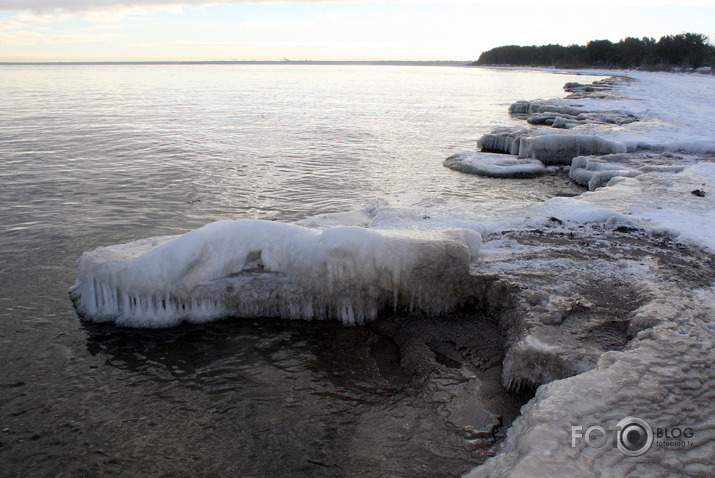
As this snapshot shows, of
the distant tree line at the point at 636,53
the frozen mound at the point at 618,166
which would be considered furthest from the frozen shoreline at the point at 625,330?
the distant tree line at the point at 636,53

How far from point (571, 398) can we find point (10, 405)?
474cm

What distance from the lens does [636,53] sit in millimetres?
80750

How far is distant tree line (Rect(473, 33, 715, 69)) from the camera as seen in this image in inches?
2827

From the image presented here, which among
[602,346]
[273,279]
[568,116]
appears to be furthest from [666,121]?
[273,279]

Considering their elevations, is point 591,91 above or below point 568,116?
above

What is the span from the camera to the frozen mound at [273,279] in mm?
5570

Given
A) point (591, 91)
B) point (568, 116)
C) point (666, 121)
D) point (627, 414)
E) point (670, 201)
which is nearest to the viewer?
point (627, 414)

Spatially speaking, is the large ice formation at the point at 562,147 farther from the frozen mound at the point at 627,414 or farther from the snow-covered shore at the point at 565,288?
the frozen mound at the point at 627,414

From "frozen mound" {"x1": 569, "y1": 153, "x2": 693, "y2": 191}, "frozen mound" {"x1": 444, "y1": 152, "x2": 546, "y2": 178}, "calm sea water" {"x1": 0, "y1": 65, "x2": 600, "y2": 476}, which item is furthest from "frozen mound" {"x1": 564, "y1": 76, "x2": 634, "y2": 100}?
"calm sea water" {"x1": 0, "y1": 65, "x2": 600, "y2": 476}

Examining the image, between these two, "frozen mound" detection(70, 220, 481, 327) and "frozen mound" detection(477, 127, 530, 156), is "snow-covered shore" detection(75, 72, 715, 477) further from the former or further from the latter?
"frozen mound" detection(477, 127, 530, 156)

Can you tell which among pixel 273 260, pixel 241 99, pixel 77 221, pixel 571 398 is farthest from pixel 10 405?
pixel 241 99

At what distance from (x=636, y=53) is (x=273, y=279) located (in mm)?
94933

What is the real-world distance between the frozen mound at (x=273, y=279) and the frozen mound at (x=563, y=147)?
10.9 m

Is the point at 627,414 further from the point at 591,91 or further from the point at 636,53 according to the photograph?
the point at 636,53
